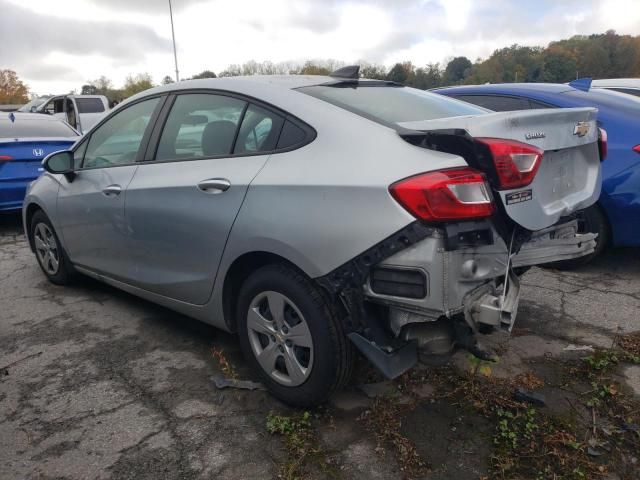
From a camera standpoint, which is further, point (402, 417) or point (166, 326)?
point (166, 326)

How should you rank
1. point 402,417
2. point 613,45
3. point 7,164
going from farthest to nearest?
1. point 613,45
2. point 7,164
3. point 402,417

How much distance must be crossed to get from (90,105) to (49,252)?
43.8 ft

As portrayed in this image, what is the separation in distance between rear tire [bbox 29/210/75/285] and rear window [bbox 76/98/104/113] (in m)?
12.7

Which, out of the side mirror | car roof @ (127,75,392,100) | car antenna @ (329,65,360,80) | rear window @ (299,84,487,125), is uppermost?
car antenna @ (329,65,360,80)

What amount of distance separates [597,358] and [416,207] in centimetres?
174

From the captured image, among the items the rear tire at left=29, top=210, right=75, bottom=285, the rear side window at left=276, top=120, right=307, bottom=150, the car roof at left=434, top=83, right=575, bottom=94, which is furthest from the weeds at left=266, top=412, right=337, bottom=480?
the car roof at left=434, top=83, right=575, bottom=94

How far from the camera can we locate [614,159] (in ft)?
13.6

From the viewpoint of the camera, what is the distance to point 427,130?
2312mm

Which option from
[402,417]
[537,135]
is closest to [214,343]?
[402,417]

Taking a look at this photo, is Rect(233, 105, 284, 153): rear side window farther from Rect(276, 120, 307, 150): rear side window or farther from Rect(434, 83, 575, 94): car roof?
Rect(434, 83, 575, 94): car roof

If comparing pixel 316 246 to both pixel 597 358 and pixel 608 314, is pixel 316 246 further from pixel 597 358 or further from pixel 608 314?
pixel 608 314

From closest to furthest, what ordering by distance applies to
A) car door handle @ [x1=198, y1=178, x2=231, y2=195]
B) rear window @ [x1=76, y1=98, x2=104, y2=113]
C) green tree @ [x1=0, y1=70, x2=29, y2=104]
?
car door handle @ [x1=198, y1=178, x2=231, y2=195] < rear window @ [x1=76, y1=98, x2=104, y2=113] < green tree @ [x1=0, y1=70, x2=29, y2=104]

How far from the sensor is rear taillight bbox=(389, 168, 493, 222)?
2086 millimetres

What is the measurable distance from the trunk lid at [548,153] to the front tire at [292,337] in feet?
2.92
